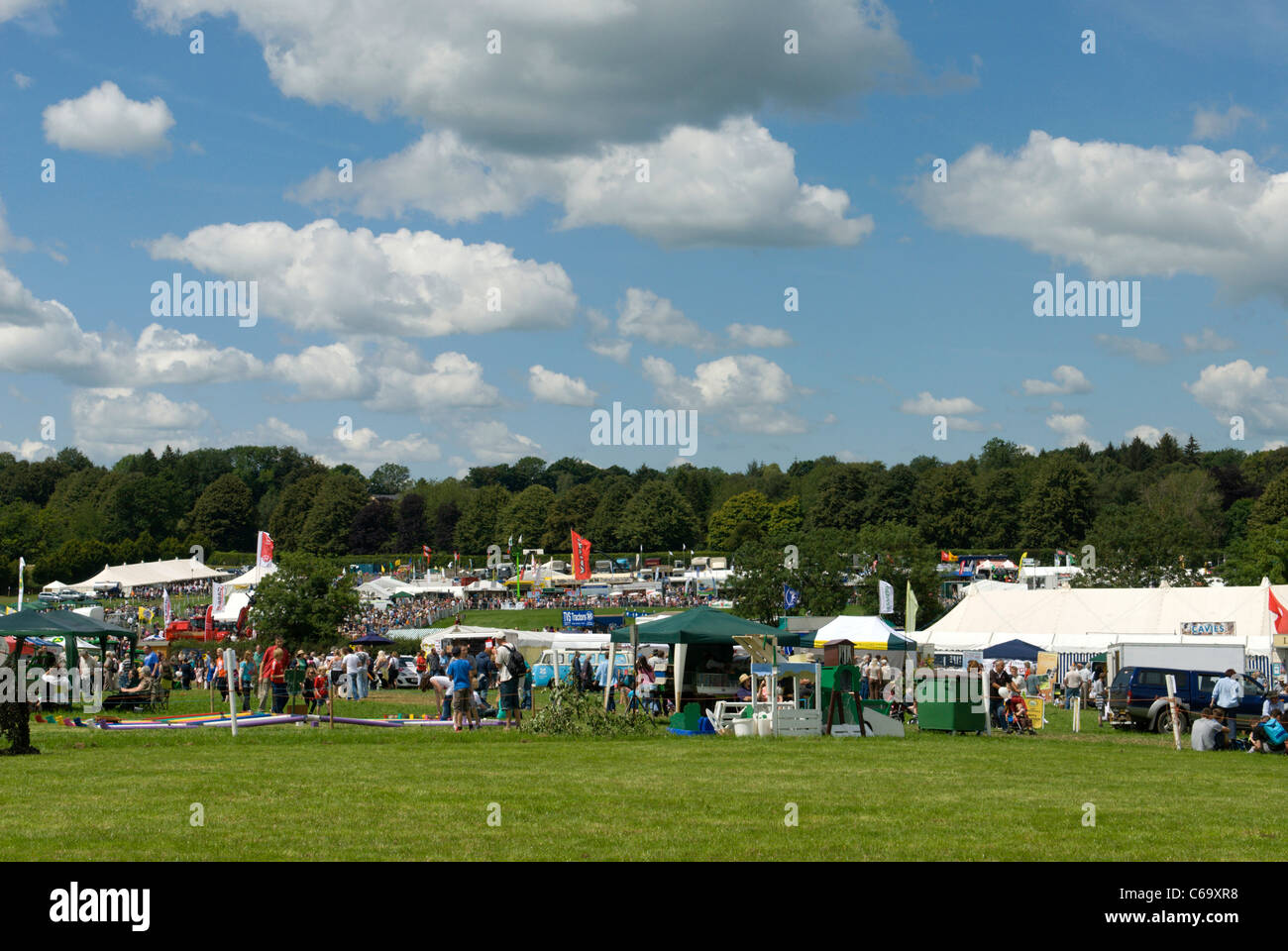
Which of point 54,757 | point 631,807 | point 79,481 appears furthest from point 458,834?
point 79,481

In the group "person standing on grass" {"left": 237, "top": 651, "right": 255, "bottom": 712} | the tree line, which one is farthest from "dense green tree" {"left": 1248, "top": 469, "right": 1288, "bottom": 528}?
"person standing on grass" {"left": 237, "top": 651, "right": 255, "bottom": 712}

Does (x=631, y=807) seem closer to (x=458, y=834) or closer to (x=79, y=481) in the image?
(x=458, y=834)

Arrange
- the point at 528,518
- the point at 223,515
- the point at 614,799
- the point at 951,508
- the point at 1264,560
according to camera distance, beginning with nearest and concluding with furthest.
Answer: the point at 614,799 → the point at 1264,560 → the point at 951,508 → the point at 223,515 → the point at 528,518

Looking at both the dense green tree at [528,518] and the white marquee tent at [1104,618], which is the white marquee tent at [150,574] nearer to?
the white marquee tent at [1104,618]

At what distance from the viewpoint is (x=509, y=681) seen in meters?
20.2

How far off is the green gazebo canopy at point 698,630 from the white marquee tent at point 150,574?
203 ft

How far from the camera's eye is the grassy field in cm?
895

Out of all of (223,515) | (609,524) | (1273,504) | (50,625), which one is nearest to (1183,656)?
(50,625)

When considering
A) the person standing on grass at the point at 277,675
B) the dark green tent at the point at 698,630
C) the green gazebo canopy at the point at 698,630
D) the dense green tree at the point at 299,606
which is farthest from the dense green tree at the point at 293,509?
the green gazebo canopy at the point at 698,630

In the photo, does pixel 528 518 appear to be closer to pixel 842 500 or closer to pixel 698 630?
pixel 842 500

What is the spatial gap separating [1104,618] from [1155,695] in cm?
1480

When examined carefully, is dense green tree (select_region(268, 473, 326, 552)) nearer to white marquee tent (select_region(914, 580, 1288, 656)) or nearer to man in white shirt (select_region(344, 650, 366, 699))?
white marquee tent (select_region(914, 580, 1288, 656))

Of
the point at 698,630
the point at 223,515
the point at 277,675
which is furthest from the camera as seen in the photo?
the point at 223,515
